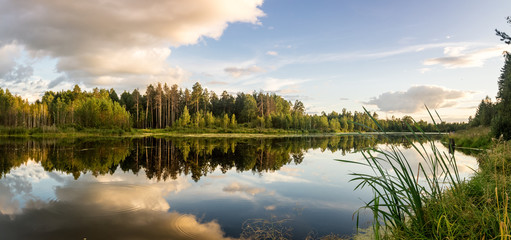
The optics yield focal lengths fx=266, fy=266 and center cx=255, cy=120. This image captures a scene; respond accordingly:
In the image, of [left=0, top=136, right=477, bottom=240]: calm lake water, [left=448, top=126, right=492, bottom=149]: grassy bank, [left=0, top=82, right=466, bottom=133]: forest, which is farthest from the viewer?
[left=0, top=82, right=466, bottom=133]: forest

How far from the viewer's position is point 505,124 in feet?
61.4

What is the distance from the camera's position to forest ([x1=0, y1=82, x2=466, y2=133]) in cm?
5756

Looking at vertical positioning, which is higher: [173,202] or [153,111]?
[153,111]

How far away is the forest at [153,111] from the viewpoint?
57.6 m

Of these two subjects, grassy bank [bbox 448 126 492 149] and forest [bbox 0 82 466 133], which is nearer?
grassy bank [bbox 448 126 492 149]

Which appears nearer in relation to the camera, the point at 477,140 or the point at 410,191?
the point at 410,191

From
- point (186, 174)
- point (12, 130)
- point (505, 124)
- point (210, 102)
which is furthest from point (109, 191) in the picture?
point (210, 102)

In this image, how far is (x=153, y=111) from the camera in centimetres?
8238

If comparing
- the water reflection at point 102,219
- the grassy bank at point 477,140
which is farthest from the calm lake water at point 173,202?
the grassy bank at point 477,140

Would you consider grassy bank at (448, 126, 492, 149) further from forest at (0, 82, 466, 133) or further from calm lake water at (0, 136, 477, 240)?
forest at (0, 82, 466, 133)

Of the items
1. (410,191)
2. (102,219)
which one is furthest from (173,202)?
(410,191)

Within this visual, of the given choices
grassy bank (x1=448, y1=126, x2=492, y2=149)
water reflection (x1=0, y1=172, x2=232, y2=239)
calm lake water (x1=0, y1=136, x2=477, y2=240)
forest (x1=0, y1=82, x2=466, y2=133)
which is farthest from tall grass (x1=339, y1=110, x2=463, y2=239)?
forest (x1=0, y1=82, x2=466, y2=133)

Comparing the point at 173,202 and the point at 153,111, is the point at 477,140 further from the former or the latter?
the point at 153,111

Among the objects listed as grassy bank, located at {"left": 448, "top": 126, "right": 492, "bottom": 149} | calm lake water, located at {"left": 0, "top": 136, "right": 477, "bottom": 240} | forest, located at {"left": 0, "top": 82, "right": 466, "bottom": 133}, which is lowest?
calm lake water, located at {"left": 0, "top": 136, "right": 477, "bottom": 240}
